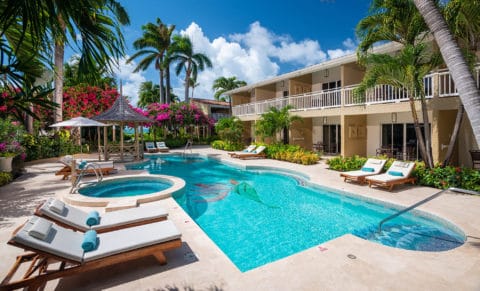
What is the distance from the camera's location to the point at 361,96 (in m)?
10.3

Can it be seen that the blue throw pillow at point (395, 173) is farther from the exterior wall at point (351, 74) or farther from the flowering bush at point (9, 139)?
the flowering bush at point (9, 139)

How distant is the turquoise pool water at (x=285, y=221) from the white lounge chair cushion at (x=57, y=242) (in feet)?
9.44

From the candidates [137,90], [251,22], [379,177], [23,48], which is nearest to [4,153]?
[23,48]

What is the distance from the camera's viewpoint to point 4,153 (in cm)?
1148

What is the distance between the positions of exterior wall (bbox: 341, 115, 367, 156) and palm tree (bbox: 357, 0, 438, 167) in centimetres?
465

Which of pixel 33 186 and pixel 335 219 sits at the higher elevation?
pixel 33 186

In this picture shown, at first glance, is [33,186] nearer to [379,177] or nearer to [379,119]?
[379,177]

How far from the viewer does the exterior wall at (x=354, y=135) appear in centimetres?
1469

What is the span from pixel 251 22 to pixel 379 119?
11.9m

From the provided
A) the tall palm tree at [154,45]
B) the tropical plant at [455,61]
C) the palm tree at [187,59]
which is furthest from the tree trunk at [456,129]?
the tall palm tree at [154,45]

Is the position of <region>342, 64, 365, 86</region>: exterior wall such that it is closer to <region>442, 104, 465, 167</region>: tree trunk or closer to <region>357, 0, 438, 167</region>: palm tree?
<region>357, 0, 438, 167</region>: palm tree

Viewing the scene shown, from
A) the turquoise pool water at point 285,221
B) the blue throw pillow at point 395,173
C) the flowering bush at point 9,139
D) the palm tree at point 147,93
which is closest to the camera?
the turquoise pool water at point 285,221

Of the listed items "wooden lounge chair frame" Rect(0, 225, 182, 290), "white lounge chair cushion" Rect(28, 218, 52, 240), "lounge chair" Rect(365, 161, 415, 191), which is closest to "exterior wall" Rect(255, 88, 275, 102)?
"lounge chair" Rect(365, 161, 415, 191)

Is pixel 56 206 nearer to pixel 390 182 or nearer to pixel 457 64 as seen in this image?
pixel 457 64
